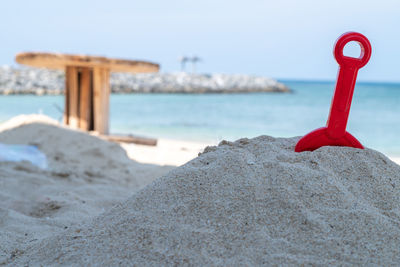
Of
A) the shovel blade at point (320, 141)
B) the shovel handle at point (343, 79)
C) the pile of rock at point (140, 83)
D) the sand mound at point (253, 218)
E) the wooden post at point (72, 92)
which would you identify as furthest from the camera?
the pile of rock at point (140, 83)

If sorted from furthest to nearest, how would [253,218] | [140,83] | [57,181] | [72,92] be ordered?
[140,83] → [72,92] → [57,181] → [253,218]

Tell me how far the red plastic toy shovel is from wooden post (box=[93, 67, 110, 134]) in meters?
4.49

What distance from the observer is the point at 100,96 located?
5.64 m

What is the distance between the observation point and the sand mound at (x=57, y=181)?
1.77 metres

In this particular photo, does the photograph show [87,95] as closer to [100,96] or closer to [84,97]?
[84,97]

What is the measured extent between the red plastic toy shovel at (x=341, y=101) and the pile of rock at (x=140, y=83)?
21.0 metres

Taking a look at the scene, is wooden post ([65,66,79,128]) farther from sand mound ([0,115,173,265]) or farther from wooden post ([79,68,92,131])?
sand mound ([0,115,173,265])

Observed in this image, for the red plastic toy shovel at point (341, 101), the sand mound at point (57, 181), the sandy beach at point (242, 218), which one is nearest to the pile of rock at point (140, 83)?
the sand mound at point (57, 181)

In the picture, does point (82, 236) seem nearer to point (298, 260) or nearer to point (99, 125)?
point (298, 260)

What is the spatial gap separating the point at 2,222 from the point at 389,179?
171 centimetres

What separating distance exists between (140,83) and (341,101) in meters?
25.0

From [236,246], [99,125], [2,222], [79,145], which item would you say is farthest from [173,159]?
[236,246]

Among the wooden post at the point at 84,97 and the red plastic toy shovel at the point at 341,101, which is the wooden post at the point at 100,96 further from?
the red plastic toy shovel at the point at 341,101

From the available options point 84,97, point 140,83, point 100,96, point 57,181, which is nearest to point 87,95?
point 84,97
